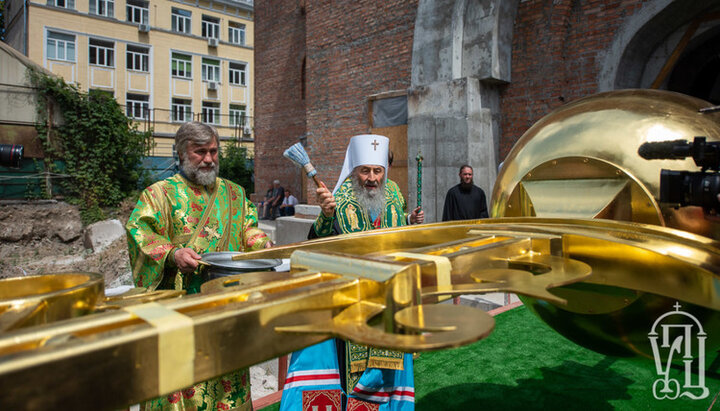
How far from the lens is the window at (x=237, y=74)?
32750mm

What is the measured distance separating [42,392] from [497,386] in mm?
3598

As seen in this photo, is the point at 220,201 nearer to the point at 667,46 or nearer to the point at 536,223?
the point at 536,223

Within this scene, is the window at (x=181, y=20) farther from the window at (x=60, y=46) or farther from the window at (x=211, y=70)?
the window at (x=60, y=46)

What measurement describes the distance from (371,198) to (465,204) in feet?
11.7

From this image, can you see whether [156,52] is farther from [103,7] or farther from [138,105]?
[103,7]

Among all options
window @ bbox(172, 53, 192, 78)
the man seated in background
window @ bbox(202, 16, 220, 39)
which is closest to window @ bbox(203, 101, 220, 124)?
window @ bbox(172, 53, 192, 78)

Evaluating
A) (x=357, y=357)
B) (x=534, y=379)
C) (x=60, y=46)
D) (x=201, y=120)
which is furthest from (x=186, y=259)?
(x=60, y=46)

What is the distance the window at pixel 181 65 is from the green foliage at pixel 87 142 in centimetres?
1823

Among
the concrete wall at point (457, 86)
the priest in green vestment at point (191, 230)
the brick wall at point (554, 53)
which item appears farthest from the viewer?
the concrete wall at point (457, 86)

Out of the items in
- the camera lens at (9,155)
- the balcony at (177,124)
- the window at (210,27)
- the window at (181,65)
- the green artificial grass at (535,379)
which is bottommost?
the green artificial grass at (535,379)

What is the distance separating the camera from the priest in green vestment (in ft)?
8.44

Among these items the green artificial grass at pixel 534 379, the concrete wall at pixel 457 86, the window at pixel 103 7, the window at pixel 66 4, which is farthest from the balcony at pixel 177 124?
the green artificial grass at pixel 534 379

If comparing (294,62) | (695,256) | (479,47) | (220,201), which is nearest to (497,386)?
(220,201)

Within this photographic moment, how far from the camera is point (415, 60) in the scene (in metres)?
7.93
